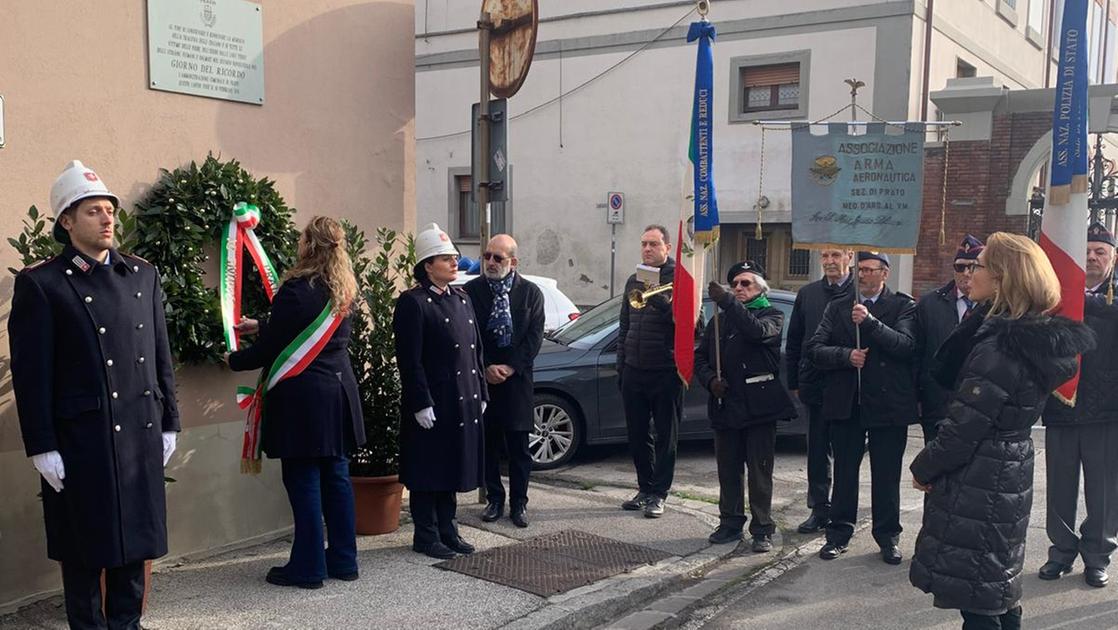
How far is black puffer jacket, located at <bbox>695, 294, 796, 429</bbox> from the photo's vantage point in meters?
6.09

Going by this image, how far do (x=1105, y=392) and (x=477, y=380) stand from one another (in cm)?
357

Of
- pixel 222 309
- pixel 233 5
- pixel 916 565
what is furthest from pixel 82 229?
pixel 916 565

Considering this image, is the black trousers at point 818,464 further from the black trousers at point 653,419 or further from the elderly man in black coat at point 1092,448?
the elderly man in black coat at point 1092,448

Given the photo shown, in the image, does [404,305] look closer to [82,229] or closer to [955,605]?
[82,229]

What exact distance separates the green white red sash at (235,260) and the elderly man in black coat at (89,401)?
130cm

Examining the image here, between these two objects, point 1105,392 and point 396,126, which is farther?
point 396,126

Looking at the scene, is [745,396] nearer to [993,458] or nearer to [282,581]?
[993,458]

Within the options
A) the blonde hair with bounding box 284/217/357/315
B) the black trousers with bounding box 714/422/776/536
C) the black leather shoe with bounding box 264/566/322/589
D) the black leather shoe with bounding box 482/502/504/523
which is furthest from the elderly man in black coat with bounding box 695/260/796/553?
the black leather shoe with bounding box 264/566/322/589

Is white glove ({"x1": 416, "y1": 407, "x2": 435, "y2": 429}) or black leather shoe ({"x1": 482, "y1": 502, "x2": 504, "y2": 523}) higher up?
white glove ({"x1": 416, "y1": 407, "x2": 435, "y2": 429})

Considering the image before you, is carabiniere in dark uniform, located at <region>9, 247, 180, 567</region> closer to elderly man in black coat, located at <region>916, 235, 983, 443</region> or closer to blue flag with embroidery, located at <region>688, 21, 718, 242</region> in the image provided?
blue flag with embroidery, located at <region>688, 21, 718, 242</region>

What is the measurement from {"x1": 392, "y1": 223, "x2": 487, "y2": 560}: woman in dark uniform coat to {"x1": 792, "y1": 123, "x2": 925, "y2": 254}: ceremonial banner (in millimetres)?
2246

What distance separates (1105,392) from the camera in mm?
5656

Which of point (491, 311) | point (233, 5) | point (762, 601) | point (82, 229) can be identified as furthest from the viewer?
point (491, 311)

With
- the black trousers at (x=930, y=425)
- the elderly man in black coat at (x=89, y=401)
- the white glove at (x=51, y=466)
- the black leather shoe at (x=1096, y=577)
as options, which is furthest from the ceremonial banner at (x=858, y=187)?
the white glove at (x=51, y=466)
